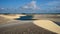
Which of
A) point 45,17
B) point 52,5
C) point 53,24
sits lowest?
point 53,24

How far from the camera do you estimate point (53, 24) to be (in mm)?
1862

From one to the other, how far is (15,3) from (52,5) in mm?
601

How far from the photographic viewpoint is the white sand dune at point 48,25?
1.84 m

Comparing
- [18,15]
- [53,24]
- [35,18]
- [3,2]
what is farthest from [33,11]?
[3,2]

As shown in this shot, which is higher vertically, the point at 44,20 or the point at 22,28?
the point at 44,20

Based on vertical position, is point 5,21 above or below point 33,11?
below

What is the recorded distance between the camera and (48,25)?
1.85m

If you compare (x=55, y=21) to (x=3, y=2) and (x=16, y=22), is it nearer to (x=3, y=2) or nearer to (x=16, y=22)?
(x=16, y=22)

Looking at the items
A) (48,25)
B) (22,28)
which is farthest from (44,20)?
(22,28)

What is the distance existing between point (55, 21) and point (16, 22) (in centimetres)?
63

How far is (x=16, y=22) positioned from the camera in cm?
188

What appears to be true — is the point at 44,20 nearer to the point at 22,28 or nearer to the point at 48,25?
the point at 48,25

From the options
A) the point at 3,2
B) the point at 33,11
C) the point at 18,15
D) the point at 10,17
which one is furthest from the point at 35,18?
the point at 3,2

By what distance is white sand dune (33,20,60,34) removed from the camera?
6.02 feet
